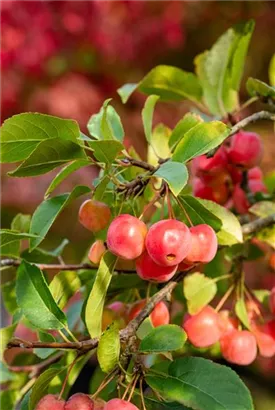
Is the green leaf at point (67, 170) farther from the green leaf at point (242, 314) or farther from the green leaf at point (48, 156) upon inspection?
the green leaf at point (242, 314)

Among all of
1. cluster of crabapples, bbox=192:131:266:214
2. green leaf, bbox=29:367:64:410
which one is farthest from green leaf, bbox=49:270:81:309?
cluster of crabapples, bbox=192:131:266:214

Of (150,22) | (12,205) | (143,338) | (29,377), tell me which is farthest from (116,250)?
(150,22)

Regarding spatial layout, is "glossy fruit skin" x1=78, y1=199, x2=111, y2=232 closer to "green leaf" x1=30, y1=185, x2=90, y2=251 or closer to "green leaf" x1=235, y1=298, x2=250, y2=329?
"green leaf" x1=30, y1=185, x2=90, y2=251

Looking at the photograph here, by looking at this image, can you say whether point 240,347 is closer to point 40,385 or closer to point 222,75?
point 40,385

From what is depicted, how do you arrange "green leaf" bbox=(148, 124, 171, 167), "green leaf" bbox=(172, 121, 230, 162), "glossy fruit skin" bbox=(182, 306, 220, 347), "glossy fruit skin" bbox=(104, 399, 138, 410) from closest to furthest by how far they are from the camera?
"glossy fruit skin" bbox=(104, 399, 138, 410) < "green leaf" bbox=(172, 121, 230, 162) < "glossy fruit skin" bbox=(182, 306, 220, 347) < "green leaf" bbox=(148, 124, 171, 167)

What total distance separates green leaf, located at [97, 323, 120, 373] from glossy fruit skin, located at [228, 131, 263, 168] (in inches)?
12.4

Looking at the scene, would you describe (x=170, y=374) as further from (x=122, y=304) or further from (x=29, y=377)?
(x=29, y=377)

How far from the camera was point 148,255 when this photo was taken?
2.01 feet

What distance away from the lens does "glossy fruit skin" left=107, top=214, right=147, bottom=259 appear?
1.91 ft

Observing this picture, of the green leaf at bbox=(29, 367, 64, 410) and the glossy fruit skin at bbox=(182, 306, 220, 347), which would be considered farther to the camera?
the glossy fruit skin at bbox=(182, 306, 220, 347)

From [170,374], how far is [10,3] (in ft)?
8.44

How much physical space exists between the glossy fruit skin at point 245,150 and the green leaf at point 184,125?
75 millimetres

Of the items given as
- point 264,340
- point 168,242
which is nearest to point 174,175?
point 168,242

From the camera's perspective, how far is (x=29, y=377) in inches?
31.9
